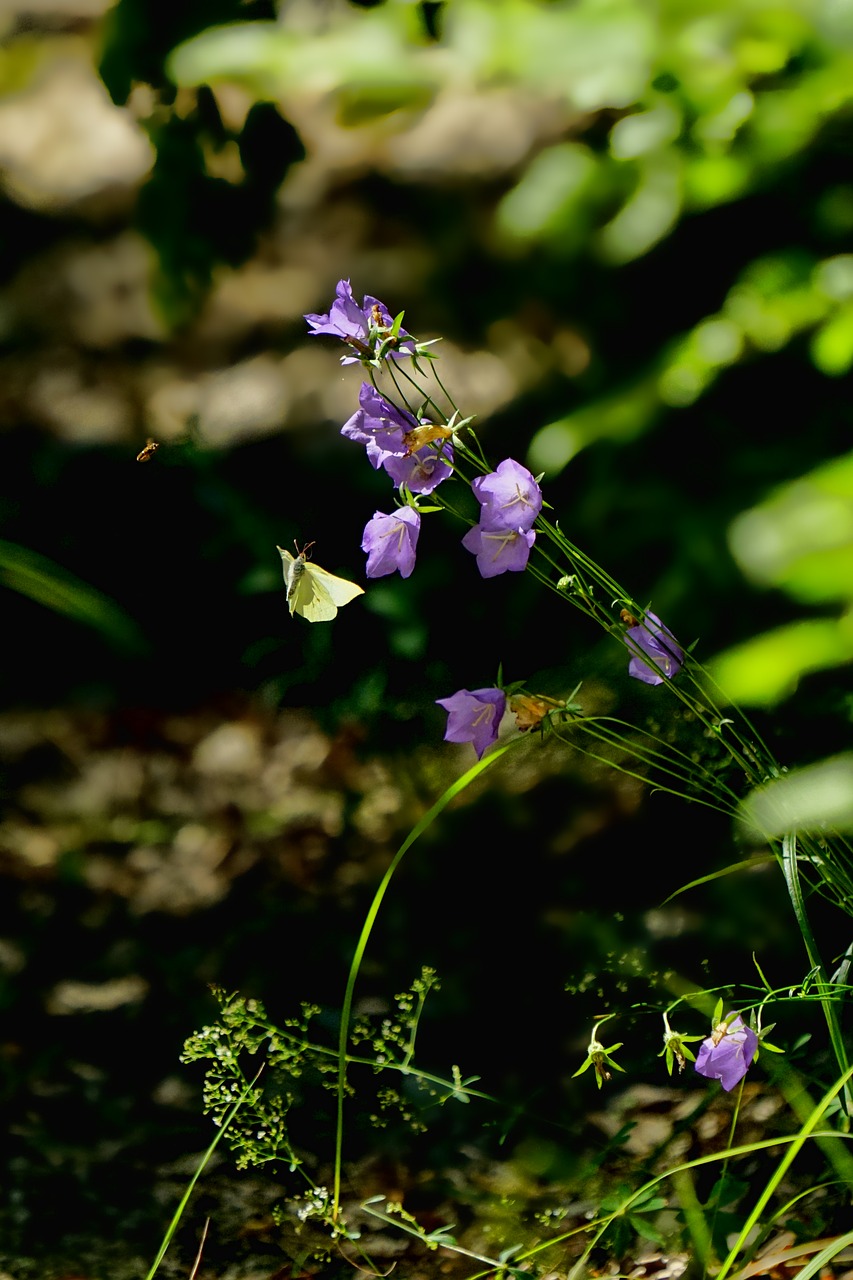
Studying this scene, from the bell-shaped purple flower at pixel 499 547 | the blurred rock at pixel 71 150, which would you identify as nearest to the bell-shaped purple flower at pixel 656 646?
the bell-shaped purple flower at pixel 499 547

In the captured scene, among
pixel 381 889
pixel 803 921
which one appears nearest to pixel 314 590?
pixel 381 889

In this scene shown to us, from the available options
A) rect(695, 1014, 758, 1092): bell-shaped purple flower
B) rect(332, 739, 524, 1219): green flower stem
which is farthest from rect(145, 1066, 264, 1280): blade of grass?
rect(695, 1014, 758, 1092): bell-shaped purple flower

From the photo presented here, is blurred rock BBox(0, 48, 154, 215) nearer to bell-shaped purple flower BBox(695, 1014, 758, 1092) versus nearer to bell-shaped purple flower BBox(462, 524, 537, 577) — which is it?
bell-shaped purple flower BBox(462, 524, 537, 577)

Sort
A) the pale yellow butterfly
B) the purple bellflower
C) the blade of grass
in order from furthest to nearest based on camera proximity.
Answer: the blade of grass, the pale yellow butterfly, the purple bellflower

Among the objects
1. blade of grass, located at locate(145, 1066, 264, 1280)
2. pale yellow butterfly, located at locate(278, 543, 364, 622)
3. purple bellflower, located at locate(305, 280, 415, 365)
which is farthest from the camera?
blade of grass, located at locate(145, 1066, 264, 1280)

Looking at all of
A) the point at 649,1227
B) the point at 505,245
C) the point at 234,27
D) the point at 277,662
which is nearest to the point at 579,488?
the point at 505,245

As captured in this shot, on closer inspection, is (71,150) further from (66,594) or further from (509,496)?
(509,496)
